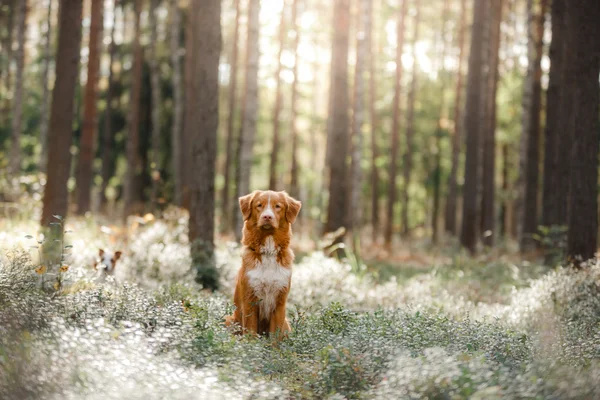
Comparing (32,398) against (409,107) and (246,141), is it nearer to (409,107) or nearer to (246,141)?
(246,141)

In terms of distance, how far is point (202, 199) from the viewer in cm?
1185

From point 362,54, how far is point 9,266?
1505 centimetres

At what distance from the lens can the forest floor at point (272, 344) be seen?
414 cm

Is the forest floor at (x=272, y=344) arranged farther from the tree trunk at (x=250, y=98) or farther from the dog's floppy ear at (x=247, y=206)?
the tree trunk at (x=250, y=98)

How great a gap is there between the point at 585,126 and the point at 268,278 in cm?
727

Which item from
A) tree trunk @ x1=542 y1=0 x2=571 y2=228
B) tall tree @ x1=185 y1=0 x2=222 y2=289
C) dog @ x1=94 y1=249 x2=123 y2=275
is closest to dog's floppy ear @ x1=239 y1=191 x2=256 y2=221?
dog @ x1=94 y1=249 x2=123 y2=275

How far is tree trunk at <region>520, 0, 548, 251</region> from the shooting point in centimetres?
2011

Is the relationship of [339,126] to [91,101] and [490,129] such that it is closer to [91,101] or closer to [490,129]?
[91,101]

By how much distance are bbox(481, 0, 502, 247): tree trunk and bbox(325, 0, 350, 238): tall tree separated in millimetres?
10914

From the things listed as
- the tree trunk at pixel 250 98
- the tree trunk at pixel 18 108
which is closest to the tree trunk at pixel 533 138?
the tree trunk at pixel 250 98

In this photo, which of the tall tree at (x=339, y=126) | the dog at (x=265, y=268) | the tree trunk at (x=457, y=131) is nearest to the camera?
the dog at (x=265, y=268)

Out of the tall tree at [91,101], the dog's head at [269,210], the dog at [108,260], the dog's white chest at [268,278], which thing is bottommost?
the dog at [108,260]

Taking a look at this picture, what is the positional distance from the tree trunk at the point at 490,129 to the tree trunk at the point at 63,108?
17.1m

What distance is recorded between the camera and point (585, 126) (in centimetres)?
1123
